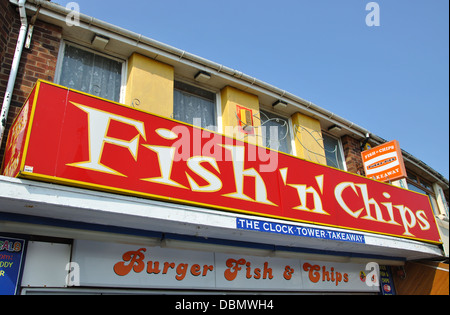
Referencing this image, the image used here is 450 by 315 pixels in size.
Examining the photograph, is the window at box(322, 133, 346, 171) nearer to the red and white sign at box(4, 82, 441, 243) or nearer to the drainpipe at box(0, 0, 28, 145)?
the red and white sign at box(4, 82, 441, 243)

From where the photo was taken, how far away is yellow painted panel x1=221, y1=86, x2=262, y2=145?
730cm

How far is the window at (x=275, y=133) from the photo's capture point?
799 centimetres

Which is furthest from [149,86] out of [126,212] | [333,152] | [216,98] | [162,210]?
[333,152]

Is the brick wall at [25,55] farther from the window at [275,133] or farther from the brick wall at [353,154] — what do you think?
the brick wall at [353,154]

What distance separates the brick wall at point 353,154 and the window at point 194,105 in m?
3.80

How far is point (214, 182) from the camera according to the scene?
16.8 ft

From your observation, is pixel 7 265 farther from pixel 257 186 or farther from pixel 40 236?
pixel 257 186

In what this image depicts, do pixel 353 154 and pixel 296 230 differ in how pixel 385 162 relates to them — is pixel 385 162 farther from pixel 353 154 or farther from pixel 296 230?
pixel 296 230

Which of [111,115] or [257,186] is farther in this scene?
[257,186]

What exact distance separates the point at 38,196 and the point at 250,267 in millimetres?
3440
